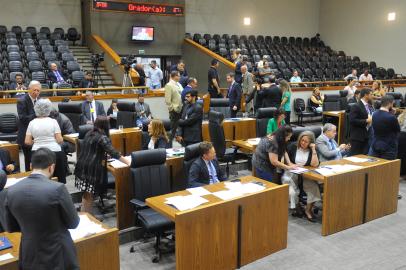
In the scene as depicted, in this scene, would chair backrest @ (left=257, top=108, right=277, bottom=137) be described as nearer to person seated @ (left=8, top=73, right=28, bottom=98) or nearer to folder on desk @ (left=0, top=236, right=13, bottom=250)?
person seated @ (left=8, top=73, right=28, bottom=98)

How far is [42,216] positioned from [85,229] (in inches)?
29.5

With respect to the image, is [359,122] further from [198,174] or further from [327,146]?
[198,174]

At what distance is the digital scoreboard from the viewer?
12.7 metres

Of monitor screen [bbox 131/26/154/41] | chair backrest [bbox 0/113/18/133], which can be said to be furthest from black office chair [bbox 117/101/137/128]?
monitor screen [bbox 131/26/154/41]

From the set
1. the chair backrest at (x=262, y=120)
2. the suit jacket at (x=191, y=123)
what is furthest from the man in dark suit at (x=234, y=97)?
the suit jacket at (x=191, y=123)

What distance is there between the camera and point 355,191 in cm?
457

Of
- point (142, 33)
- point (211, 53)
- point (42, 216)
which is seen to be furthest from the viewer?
point (142, 33)

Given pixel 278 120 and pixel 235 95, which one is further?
pixel 235 95

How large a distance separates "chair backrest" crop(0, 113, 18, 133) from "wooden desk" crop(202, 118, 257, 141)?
11.3ft

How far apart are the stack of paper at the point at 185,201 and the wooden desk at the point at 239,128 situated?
3330mm

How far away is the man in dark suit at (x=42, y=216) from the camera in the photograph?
89.0 inches

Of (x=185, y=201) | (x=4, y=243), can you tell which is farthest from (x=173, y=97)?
(x=4, y=243)

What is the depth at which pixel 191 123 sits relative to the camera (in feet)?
18.9

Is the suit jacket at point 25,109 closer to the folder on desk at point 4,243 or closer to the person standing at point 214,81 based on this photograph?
the folder on desk at point 4,243
